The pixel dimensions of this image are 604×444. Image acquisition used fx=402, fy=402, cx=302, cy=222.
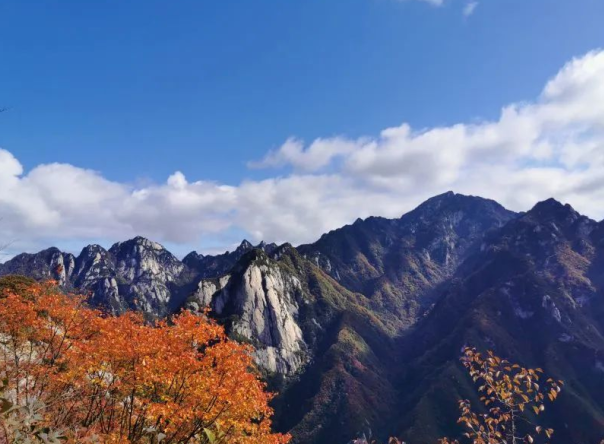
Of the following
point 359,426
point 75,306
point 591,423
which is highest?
point 75,306

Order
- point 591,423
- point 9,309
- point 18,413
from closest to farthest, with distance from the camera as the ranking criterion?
point 18,413 → point 9,309 → point 591,423

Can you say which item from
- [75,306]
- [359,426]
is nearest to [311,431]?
[359,426]

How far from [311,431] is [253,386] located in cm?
19189

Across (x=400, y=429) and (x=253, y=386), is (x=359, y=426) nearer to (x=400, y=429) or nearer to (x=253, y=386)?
(x=400, y=429)

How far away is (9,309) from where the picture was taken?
95.2 ft

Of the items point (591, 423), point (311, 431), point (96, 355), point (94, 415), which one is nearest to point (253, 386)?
point (96, 355)

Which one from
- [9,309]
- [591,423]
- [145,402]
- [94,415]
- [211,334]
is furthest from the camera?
[591,423]

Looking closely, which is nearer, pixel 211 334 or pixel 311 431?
pixel 211 334

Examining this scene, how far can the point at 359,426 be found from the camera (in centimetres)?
19175

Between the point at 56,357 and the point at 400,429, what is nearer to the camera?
the point at 56,357

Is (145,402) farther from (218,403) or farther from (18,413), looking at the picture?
(18,413)

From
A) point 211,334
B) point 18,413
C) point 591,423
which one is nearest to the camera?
point 18,413

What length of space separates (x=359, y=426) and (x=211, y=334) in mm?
193907

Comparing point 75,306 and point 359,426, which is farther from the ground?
point 75,306
